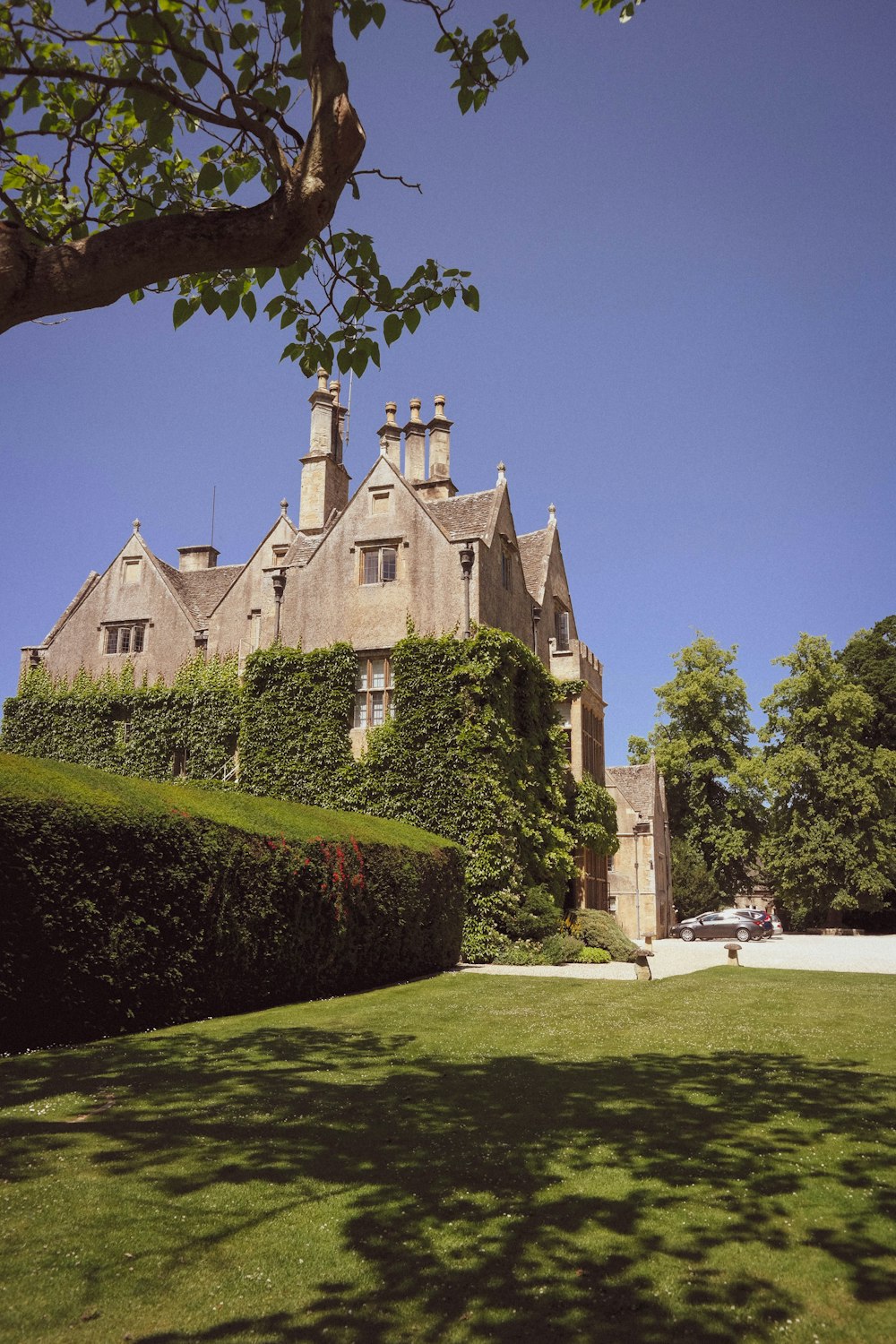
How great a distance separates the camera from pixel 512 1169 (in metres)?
6.09

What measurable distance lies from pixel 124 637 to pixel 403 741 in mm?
12862

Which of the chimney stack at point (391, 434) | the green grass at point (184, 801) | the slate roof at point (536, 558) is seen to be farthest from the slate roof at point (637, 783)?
the green grass at point (184, 801)

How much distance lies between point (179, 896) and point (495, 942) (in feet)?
43.1

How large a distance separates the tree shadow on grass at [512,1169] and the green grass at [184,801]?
3.11 m

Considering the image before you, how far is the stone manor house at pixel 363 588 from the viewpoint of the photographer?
90.6ft

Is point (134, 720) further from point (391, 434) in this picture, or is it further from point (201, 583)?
point (391, 434)

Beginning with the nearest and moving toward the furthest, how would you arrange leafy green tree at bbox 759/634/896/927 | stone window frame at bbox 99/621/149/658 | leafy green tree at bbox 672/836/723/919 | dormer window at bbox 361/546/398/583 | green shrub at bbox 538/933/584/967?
green shrub at bbox 538/933/584/967, dormer window at bbox 361/546/398/583, stone window frame at bbox 99/621/149/658, leafy green tree at bbox 759/634/896/927, leafy green tree at bbox 672/836/723/919

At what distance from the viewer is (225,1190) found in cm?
563

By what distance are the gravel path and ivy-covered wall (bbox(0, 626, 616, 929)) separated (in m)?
2.99

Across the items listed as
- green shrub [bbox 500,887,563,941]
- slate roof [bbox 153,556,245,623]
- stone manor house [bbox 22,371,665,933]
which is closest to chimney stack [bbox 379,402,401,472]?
stone manor house [bbox 22,371,665,933]

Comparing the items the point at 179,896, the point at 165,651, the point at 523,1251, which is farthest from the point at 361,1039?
the point at 165,651

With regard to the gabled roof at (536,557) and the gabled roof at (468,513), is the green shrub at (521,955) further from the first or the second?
the gabled roof at (536,557)

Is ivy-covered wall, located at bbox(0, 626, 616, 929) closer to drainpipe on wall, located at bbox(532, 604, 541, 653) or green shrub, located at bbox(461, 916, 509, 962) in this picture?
green shrub, located at bbox(461, 916, 509, 962)

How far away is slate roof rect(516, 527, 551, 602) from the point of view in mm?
34091
